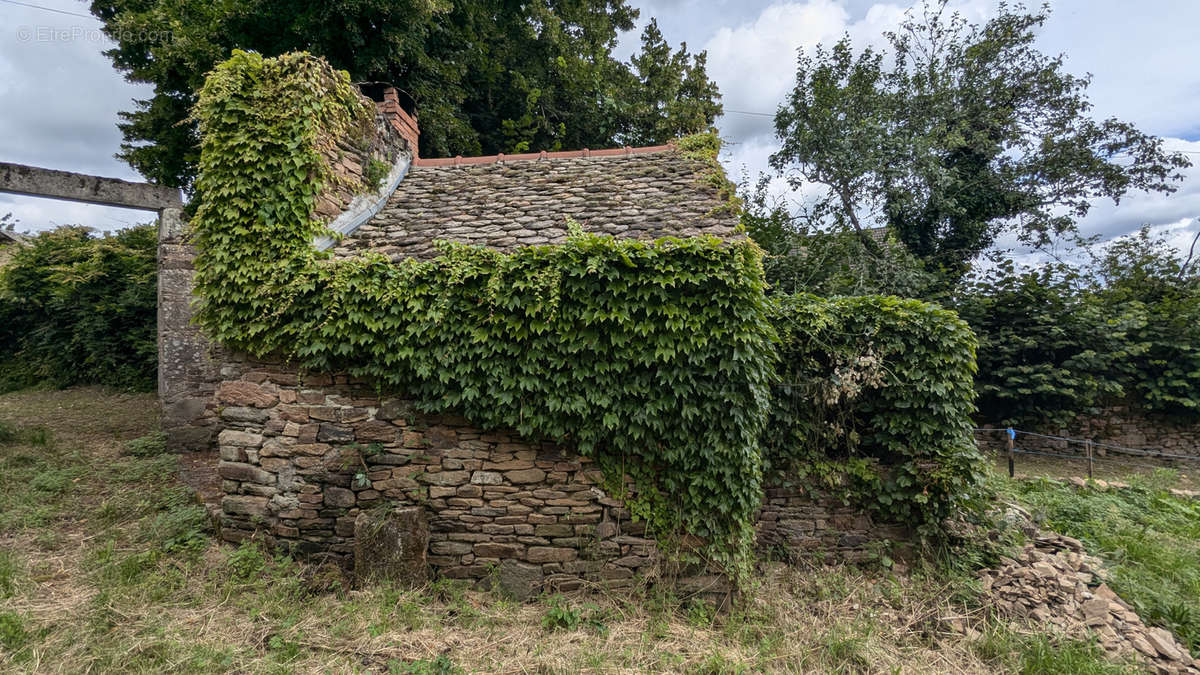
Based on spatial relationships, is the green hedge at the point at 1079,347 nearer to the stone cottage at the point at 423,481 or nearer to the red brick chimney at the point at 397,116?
the stone cottage at the point at 423,481

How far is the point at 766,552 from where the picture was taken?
5.49m

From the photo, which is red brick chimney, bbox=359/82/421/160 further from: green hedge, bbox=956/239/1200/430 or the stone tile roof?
green hedge, bbox=956/239/1200/430

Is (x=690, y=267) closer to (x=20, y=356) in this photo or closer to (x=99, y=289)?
(x=99, y=289)

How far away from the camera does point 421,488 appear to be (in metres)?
4.68

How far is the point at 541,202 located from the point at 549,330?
2298mm

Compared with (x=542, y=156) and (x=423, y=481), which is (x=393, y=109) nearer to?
(x=542, y=156)

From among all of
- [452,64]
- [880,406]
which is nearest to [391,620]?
[880,406]

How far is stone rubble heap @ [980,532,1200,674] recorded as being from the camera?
391 centimetres

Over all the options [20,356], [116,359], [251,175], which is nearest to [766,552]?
[251,175]

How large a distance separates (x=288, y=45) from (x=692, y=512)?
399 inches

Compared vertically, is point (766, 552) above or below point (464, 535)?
below

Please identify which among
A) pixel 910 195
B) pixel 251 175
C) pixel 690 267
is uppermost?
pixel 910 195

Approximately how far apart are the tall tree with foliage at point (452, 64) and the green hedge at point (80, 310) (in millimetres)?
4232

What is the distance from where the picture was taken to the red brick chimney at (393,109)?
7219mm
